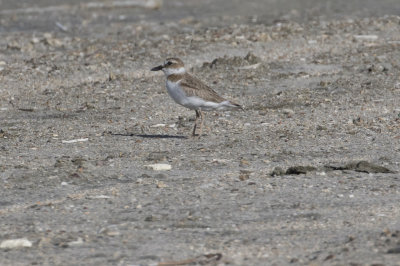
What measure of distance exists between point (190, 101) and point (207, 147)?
24.7 inches

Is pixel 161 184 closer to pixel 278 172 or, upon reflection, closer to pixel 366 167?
pixel 278 172

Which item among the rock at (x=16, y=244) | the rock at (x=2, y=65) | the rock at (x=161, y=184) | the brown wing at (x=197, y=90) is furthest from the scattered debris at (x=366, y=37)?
the rock at (x=16, y=244)

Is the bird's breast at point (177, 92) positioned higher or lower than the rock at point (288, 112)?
higher

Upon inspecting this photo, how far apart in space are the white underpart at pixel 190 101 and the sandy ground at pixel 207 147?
0.37m

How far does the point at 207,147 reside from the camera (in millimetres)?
9352

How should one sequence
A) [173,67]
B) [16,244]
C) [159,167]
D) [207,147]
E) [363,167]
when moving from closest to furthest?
1. [16,244]
2. [363,167]
3. [159,167]
4. [207,147]
5. [173,67]

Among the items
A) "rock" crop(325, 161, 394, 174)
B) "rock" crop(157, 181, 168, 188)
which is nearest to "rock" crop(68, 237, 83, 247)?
"rock" crop(157, 181, 168, 188)

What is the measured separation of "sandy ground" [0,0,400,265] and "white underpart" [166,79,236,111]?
1.22 ft

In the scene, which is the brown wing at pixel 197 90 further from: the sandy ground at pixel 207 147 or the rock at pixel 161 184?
the rock at pixel 161 184

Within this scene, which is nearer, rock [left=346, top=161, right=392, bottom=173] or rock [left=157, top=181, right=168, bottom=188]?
rock [left=157, top=181, right=168, bottom=188]

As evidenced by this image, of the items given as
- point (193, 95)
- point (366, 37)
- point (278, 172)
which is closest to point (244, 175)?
point (278, 172)

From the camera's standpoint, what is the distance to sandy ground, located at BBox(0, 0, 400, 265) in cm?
611

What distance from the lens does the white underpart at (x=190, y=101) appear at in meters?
9.69

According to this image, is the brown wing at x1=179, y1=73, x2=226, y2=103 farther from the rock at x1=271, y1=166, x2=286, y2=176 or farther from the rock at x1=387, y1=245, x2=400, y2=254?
the rock at x1=387, y1=245, x2=400, y2=254
